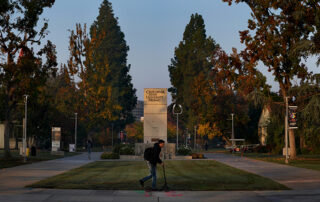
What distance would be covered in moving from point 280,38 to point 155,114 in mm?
15665

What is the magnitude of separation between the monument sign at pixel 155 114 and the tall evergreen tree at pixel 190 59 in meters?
→ 57.0

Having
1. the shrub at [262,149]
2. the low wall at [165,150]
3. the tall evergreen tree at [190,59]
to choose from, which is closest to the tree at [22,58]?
the low wall at [165,150]

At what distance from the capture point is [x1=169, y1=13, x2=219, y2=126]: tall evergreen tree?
116688 mm

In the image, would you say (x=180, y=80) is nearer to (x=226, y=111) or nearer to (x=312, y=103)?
(x=226, y=111)

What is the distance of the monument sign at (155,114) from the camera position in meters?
57.0

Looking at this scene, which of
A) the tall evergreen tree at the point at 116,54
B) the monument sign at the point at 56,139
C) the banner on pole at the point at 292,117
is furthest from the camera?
the tall evergreen tree at the point at 116,54

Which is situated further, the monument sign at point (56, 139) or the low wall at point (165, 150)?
the monument sign at point (56, 139)

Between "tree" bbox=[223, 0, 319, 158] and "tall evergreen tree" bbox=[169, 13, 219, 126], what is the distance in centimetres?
6315

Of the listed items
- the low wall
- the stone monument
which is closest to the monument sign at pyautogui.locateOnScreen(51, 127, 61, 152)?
the stone monument

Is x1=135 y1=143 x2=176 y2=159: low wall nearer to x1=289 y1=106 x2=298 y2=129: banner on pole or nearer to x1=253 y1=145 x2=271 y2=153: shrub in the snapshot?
x1=289 y1=106 x2=298 y2=129: banner on pole

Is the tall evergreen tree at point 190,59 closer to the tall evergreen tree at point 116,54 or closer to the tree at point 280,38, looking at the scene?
the tall evergreen tree at point 116,54

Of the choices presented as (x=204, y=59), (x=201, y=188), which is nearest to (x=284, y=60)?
(x=201, y=188)

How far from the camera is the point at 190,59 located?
119m

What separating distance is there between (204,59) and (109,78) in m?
24.5
